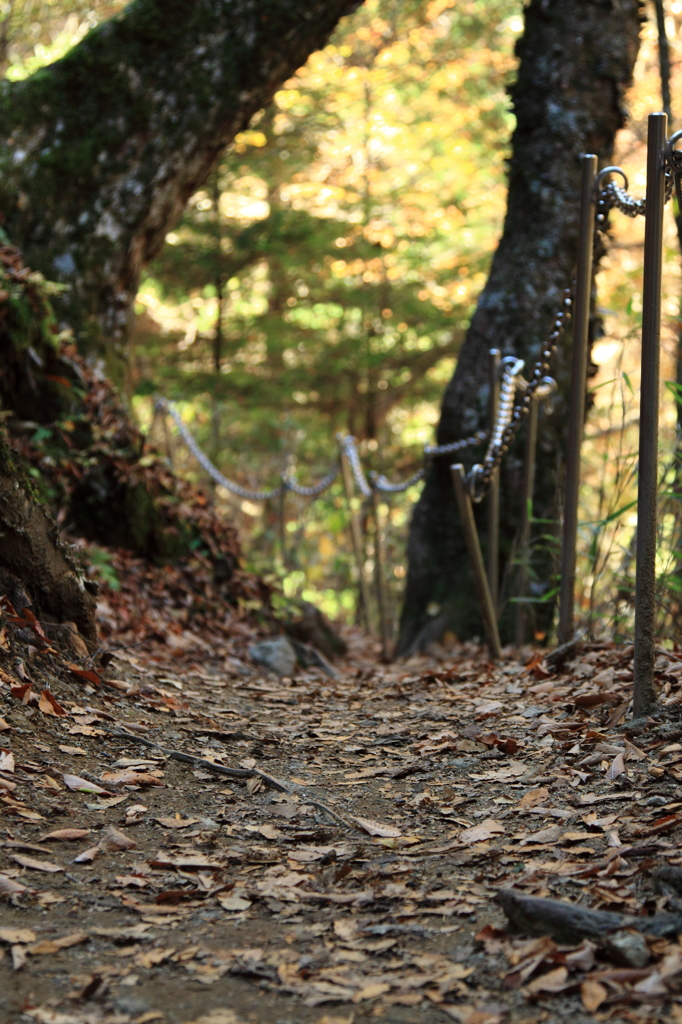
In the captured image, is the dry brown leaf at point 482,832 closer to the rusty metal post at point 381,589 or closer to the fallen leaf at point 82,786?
the fallen leaf at point 82,786

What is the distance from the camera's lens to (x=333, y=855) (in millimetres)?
2186

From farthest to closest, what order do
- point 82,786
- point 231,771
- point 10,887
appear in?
point 231,771, point 82,786, point 10,887

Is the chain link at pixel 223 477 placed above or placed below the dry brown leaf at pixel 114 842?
above

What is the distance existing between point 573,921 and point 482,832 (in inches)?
24.6

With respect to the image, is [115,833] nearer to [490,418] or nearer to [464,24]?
[490,418]

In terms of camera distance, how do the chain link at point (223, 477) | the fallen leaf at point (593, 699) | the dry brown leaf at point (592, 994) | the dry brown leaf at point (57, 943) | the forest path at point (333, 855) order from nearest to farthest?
the dry brown leaf at point (592, 994) → the forest path at point (333, 855) → the dry brown leaf at point (57, 943) → the fallen leaf at point (593, 699) → the chain link at point (223, 477)

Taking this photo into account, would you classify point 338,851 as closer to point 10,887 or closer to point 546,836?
point 546,836

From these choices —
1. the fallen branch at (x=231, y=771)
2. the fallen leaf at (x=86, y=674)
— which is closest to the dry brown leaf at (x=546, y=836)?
the fallen branch at (x=231, y=771)

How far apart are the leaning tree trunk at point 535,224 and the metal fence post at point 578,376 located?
7.68 ft

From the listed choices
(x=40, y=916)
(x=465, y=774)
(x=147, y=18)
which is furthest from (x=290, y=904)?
(x=147, y=18)

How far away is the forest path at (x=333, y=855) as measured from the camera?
154 centimetres

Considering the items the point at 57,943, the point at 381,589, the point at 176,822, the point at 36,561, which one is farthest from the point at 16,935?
the point at 381,589

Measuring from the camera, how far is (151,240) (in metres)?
6.54

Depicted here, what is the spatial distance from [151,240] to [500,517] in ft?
11.2
